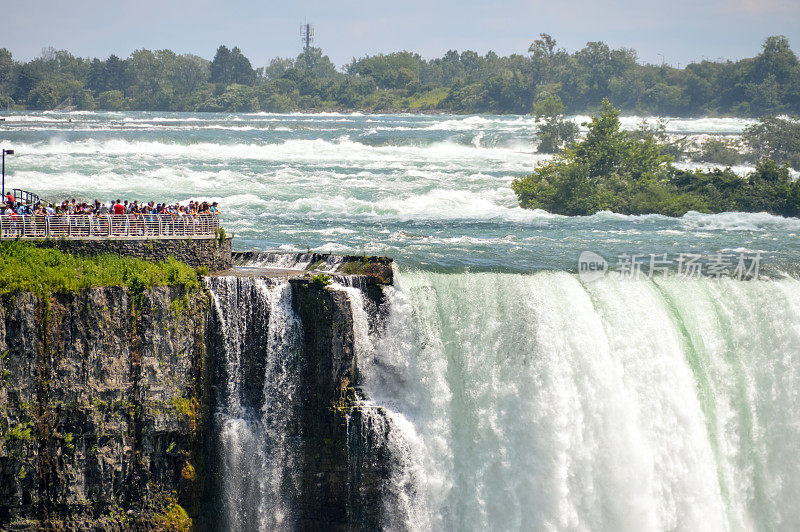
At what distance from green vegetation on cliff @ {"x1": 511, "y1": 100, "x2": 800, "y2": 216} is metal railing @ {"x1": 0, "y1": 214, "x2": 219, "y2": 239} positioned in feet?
76.1

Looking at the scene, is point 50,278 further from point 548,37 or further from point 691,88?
point 548,37

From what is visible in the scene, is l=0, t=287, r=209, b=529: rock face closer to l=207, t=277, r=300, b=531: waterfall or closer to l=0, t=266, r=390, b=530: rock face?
l=0, t=266, r=390, b=530: rock face

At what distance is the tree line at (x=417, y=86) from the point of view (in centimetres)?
12406

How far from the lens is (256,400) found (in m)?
21.7

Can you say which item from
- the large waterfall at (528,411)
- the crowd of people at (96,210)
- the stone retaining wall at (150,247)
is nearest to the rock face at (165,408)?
the large waterfall at (528,411)

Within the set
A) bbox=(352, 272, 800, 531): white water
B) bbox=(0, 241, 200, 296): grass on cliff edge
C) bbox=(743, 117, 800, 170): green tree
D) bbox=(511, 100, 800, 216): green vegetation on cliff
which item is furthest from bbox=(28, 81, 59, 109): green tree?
bbox=(352, 272, 800, 531): white water

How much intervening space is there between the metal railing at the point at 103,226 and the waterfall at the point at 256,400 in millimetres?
2209

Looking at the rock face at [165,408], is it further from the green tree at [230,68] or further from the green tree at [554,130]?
the green tree at [230,68]

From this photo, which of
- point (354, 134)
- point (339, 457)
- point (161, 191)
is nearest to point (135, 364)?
point (339, 457)

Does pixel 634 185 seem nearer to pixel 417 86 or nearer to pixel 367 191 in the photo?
pixel 367 191

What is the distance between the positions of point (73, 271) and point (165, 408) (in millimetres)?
3766

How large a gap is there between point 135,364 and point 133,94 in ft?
438

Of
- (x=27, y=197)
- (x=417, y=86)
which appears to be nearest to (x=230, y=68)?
(x=417, y=86)

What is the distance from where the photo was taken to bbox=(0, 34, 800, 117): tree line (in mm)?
124062
